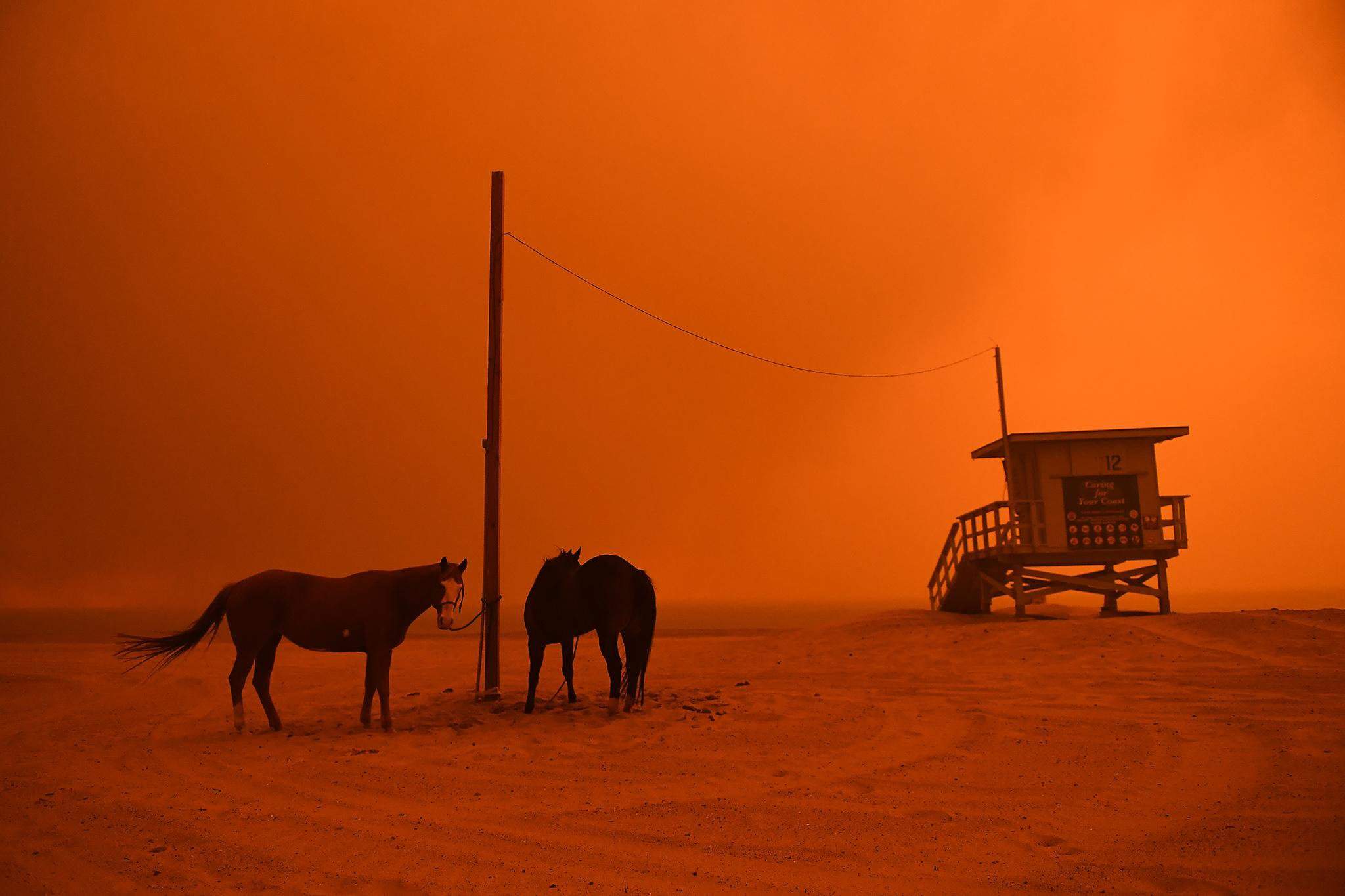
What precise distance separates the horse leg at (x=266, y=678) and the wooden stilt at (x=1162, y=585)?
20.8 meters

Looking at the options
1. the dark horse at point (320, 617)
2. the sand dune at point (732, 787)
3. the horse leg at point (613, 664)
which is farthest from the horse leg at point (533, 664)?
the dark horse at point (320, 617)

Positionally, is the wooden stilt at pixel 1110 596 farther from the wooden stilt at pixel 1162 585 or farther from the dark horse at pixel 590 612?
the dark horse at pixel 590 612

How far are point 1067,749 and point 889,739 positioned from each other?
1.60 meters

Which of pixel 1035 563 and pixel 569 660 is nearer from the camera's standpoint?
pixel 569 660

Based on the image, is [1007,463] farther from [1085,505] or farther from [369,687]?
[369,687]

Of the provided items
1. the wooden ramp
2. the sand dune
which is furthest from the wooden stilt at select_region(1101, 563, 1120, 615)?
the sand dune

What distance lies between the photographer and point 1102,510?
20.9 metres

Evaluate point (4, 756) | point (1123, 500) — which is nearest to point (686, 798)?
point (4, 756)

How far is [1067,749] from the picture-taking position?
739cm

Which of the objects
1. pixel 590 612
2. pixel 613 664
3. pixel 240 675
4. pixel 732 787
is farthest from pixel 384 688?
pixel 732 787

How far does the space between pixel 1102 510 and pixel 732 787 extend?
1799 cm

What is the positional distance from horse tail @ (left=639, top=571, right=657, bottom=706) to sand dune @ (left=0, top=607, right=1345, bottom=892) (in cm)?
49

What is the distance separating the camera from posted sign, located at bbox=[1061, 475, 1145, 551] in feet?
68.4

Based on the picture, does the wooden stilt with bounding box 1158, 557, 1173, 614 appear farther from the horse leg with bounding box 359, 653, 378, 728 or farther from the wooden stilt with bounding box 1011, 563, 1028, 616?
the horse leg with bounding box 359, 653, 378, 728
